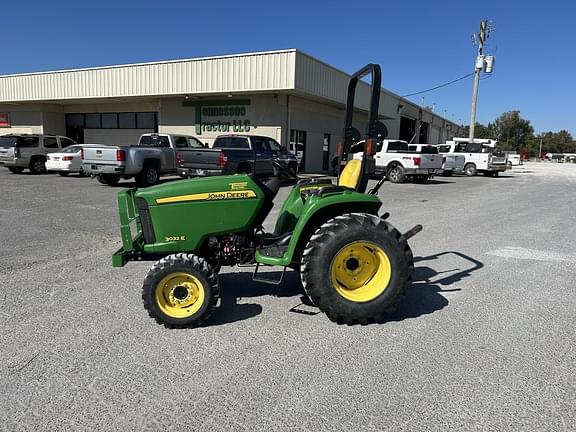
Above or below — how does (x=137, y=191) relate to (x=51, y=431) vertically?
above

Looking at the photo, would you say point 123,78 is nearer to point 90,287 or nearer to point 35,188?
point 35,188

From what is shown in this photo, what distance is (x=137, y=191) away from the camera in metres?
3.85

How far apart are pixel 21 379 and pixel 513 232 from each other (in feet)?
26.8

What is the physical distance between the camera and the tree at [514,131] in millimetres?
96312

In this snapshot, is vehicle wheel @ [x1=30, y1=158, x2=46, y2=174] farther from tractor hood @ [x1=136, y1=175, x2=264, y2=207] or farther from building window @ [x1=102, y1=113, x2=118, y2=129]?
tractor hood @ [x1=136, y1=175, x2=264, y2=207]

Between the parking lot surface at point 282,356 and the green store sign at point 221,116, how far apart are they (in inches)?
659

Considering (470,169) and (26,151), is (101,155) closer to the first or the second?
(26,151)

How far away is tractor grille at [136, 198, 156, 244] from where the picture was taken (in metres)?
3.73

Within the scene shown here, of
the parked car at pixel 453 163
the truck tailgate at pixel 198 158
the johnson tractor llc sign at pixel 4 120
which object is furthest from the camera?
the johnson tractor llc sign at pixel 4 120

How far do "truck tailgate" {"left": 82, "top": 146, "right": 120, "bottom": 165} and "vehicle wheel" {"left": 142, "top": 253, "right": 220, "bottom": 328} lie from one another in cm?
1146

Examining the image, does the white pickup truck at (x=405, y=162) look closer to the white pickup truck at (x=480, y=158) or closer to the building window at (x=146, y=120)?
the white pickup truck at (x=480, y=158)

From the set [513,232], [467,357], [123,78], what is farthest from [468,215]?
[123,78]

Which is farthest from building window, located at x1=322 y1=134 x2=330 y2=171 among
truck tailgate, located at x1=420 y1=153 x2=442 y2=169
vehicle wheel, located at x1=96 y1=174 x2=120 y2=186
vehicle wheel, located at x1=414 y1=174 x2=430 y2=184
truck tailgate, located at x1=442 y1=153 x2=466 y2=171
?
vehicle wheel, located at x1=96 y1=174 x2=120 y2=186

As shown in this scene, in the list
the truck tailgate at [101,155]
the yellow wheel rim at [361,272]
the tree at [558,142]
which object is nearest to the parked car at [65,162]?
the truck tailgate at [101,155]
